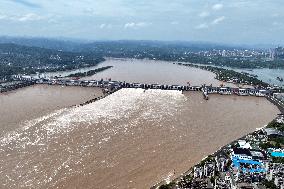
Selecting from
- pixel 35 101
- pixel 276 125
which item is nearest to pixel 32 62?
pixel 35 101

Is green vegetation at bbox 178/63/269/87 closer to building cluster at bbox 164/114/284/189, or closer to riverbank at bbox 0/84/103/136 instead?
riverbank at bbox 0/84/103/136

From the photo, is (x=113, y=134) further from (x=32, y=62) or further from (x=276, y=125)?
(x=32, y=62)

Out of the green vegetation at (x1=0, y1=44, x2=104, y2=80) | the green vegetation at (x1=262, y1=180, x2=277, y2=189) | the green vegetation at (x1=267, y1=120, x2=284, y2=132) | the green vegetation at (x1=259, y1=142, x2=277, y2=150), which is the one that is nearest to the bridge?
the green vegetation at (x1=0, y1=44, x2=104, y2=80)

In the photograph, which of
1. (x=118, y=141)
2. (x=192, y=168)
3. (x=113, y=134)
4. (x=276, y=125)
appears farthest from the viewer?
(x=276, y=125)

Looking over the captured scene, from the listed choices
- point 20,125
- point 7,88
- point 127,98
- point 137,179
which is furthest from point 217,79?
point 137,179

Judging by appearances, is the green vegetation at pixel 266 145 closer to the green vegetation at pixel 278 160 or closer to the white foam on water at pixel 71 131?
the green vegetation at pixel 278 160
